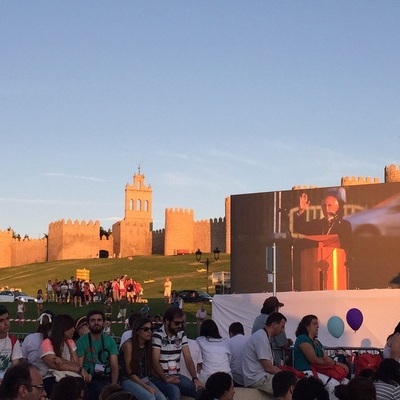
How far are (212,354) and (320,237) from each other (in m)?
21.3

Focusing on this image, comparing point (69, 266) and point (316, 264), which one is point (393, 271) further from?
point (69, 266)

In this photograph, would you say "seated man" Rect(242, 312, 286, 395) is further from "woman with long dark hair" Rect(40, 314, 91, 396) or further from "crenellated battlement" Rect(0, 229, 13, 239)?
"crenellated battlement" Rect(0, 229, 13, 239)

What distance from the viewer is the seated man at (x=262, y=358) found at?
370 inches

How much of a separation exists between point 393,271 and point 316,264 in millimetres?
2828

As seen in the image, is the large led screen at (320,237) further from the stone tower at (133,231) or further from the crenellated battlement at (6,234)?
the crenellated battlement at (6,234)

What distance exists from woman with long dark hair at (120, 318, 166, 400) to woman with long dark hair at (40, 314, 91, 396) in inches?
24.8

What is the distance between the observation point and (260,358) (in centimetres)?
941

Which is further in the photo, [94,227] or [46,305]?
[94,227]

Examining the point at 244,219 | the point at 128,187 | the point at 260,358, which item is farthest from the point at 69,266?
the point at 260,358

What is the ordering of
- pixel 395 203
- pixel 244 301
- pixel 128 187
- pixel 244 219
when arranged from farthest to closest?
pixel 128 187, pixel 244 219, pixel 395 203, pixel 244 301

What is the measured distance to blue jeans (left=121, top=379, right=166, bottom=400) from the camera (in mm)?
8719

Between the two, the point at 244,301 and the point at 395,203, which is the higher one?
the point at 395,203

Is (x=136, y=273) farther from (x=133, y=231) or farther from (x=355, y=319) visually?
(x=355, y=319)

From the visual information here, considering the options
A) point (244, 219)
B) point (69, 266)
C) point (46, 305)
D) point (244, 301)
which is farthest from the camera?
point (69, 266)
